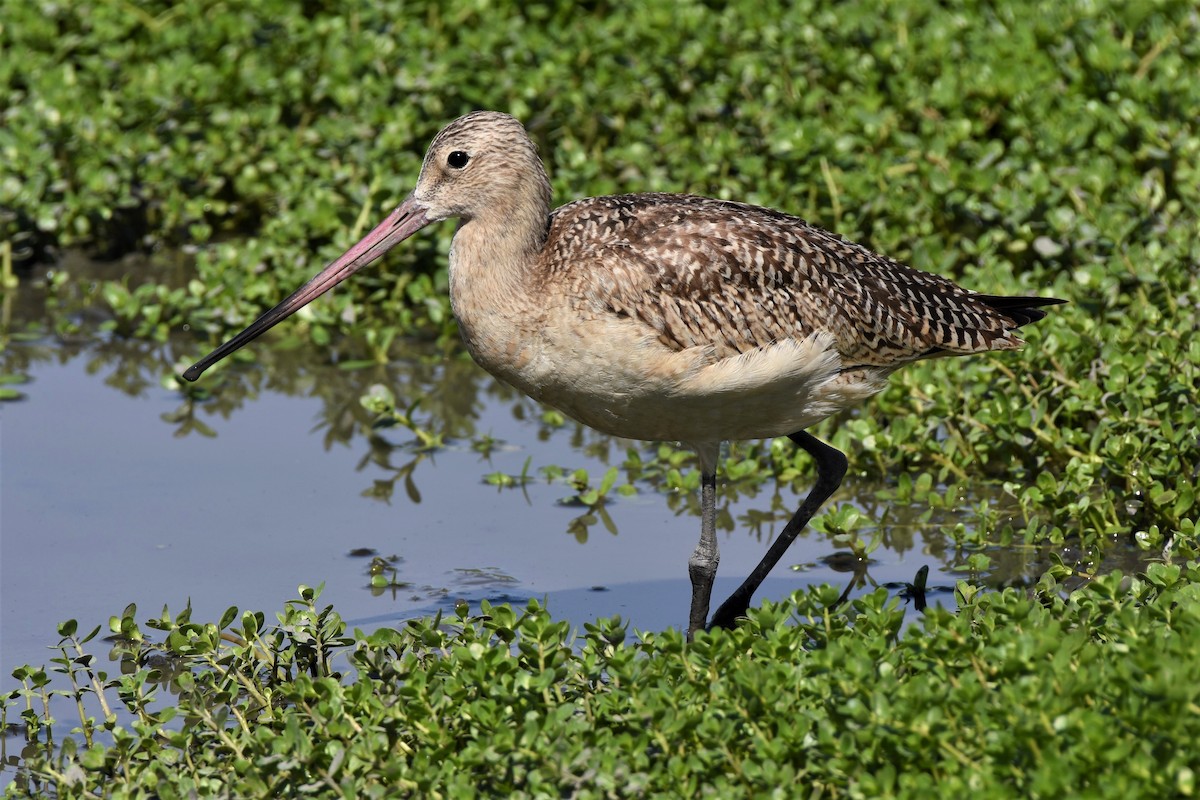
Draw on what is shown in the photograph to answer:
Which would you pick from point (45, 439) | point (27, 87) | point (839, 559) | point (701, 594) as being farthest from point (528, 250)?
point (27, 87)

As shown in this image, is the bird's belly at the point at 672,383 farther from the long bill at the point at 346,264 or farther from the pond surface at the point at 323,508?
the pond surface at the point at 323,508

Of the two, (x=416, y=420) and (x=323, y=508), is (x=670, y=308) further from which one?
(x=416, y=420)

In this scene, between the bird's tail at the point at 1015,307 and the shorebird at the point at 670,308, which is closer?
the shorebird at the point at 670,308

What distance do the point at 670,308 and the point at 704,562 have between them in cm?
86

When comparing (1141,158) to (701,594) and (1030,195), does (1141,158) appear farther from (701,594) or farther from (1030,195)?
(701,594)

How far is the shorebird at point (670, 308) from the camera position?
5.22 meters

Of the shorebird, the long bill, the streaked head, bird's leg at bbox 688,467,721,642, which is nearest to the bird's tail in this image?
the shorebird

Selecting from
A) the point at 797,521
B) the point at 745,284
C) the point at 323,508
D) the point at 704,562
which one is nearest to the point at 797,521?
the point at 797,521

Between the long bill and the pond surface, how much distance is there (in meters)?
0.86

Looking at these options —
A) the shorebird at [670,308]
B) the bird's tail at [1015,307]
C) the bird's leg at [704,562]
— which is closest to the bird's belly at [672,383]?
the shorebird at [670,308]

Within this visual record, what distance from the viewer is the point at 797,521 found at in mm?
5957

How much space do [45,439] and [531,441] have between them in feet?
6.48

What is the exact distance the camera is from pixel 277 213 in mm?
8641

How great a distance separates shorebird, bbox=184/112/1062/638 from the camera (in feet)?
17.1
